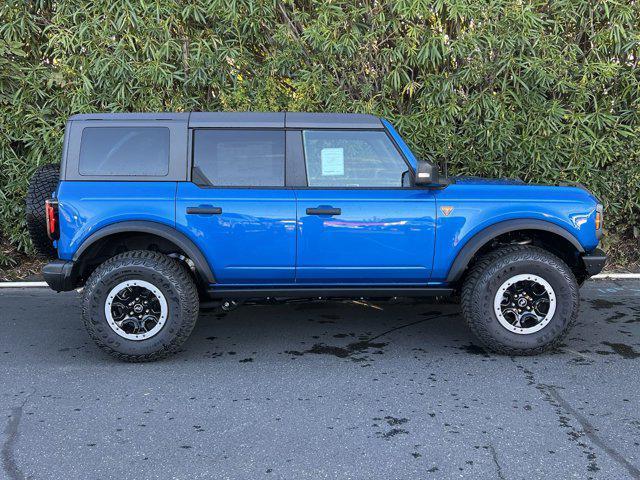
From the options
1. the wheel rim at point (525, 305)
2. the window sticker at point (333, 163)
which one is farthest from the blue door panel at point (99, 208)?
the wheel rim at point (525, 305)

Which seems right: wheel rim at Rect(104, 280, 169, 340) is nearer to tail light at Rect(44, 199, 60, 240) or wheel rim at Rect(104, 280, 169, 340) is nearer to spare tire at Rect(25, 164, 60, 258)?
Result: tail light at Rect(44, 199, 60, 240)

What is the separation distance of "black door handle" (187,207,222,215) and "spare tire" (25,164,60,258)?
1.12 m

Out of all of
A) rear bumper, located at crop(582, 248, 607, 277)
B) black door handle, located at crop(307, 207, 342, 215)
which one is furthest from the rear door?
rear bumper, located at crop(582, 248, 607, 277)

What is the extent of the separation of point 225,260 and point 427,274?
54.3 inches

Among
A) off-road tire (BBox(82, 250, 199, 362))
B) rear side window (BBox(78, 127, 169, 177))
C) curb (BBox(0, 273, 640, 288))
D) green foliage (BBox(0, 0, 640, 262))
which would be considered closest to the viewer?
off-road tire (BBox(82, 250, 199, 362))

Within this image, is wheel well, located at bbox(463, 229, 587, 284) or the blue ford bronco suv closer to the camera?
the blue ford bronco suv

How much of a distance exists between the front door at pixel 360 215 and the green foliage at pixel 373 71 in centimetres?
237

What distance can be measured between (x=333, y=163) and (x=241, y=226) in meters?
0.76

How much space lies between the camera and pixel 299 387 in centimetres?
382

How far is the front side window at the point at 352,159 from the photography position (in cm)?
429

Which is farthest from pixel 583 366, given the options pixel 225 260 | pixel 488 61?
pixel 488 61

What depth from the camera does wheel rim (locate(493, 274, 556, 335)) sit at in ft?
14.0

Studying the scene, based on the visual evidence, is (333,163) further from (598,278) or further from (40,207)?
(598,278)

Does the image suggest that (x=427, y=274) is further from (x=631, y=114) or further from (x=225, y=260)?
(x=631, y=114)
